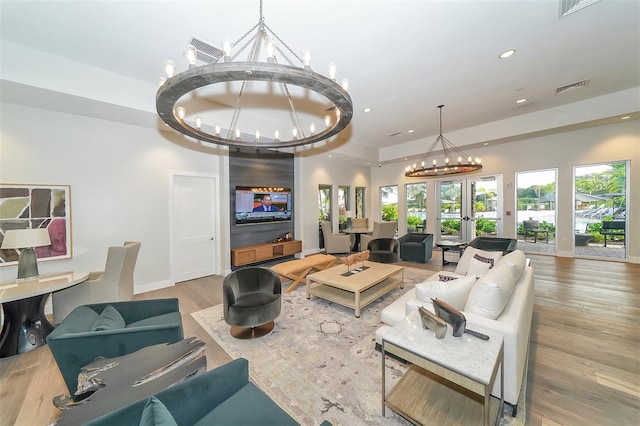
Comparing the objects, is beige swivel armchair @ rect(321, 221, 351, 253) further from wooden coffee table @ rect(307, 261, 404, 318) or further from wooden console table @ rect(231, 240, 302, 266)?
wooden coffee table @ rect(307, 261, 404, 318)

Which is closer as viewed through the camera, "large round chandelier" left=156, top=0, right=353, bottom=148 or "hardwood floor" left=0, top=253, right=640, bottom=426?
"large round chandelier" left=156, top=0, right=353, bottom=148

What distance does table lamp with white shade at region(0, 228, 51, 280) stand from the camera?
2.59 metres

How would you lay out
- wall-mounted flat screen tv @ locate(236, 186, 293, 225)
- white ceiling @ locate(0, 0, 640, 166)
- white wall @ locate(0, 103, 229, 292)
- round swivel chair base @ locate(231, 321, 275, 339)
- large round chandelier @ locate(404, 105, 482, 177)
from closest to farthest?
white ceiling @ locate(0, 0, 640, 166) < round swivel chair base @ locate(231, 321, 275, 339) < white wall @ locate(0, 103, 229, 292) < wall-mounted flat screen tv @ locate(236, 186, 293, 225) < large round chandelier @ locate(404, 105, 482, 177)

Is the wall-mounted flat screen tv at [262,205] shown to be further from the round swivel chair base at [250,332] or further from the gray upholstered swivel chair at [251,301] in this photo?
the round swivel chair base at [250,332]

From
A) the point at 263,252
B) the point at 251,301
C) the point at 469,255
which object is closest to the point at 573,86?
the point at 469,255

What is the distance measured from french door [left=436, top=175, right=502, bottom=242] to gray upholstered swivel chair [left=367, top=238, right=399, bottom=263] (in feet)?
11.0

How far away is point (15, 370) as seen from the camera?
2.25 metres

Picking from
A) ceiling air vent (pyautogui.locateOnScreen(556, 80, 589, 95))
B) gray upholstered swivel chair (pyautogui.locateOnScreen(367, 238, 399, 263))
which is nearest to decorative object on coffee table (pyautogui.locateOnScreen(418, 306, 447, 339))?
gray upholstered swivel chair (pyautogui.locateOnScreen(367, 238, 399, 263))

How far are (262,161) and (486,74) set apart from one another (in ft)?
15.6

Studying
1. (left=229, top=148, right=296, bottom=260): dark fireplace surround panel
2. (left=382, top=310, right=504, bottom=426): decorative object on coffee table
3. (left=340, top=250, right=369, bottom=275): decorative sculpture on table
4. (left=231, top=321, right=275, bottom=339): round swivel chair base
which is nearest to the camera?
(left=382, top=310, right=504, bottom=426): decorative object on coffee table

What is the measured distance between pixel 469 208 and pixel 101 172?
9102mm

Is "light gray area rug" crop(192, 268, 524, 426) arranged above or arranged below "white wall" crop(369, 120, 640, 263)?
below

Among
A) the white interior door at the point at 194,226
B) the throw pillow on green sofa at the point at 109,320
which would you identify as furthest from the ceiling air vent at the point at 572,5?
the white interior door at the point at 194,226

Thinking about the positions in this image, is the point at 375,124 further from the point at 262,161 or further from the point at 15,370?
the point at 15,370
